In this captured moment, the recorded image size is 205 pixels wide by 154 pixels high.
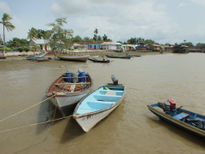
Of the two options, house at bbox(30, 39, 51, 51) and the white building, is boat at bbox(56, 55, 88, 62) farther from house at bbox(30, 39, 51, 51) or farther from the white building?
the white building

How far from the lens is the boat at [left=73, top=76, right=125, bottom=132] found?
522 centimetres

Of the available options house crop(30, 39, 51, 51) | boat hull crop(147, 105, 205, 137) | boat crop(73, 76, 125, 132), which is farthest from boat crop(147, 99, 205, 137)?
house crop(30, 39, 51, 51)

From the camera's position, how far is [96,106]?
6.98 meters

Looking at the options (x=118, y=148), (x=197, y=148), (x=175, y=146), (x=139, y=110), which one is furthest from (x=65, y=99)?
(x=197, y=148)

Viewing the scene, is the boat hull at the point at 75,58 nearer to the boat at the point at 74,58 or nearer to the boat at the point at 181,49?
the boat at the point at 74,58

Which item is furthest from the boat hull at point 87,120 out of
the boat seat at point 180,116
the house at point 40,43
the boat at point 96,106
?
the house at point 40,43

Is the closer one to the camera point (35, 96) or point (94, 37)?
point (35, 96)

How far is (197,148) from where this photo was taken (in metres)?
5.10

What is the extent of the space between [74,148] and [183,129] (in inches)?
172

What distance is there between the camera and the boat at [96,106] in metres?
5.22

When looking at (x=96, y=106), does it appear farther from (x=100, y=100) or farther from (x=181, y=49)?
(x=181, y=49)

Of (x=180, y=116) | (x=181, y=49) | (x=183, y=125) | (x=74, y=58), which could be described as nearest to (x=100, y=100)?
(x=180, y=116)

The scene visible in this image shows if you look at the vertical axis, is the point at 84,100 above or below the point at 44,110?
above

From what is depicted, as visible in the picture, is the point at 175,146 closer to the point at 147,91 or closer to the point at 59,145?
the point at 59,145
